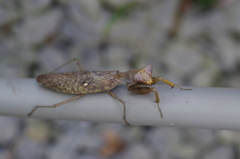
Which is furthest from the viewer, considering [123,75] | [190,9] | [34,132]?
[190,9]

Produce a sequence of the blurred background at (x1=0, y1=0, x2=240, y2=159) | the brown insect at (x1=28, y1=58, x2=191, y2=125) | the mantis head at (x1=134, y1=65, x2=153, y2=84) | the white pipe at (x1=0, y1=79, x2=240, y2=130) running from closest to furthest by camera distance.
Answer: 1. the white pipe at (x1=0, y1=79, x2=240, y2=130)
2. the brown insect at (x1=28, y1=58, x2=191, y2=125)
3. the mantis head at (x1=134, y1=65, x2=153, y2=84)
4. the blurred background at (x1=0, y1=0, x2=240, y2=159)

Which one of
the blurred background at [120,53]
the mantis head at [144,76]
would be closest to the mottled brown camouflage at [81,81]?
the mantis head at [144,76]

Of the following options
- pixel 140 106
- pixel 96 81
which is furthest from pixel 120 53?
pixel 140 106

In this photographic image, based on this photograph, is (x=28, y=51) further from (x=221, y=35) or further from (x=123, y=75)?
(x=221, y=35)

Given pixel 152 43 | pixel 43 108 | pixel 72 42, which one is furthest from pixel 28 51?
pixel 43 108

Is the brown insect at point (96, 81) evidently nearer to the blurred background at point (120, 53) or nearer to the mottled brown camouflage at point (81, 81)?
the mottled brown camouflage at point (81, 81)

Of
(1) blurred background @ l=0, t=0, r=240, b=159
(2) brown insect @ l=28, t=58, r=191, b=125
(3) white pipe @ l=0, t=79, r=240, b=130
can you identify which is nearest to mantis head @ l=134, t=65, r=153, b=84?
(2) brown insect @ l=28, t=58, r=191, b=125

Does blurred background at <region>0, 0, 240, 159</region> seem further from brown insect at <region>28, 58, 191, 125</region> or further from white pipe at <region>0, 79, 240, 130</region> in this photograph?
white pipe at <region>0, 79, 240, 130</region>
